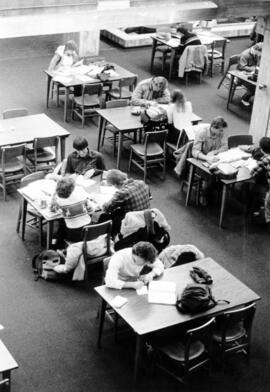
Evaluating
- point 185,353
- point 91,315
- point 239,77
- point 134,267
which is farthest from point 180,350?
point 239,77

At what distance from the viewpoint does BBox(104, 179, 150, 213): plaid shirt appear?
26.7 ft

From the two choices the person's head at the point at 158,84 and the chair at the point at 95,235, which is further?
the person's head at the point at 158,84

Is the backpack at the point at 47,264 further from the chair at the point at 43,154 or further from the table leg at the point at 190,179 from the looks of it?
the table leg at the point at 190,179

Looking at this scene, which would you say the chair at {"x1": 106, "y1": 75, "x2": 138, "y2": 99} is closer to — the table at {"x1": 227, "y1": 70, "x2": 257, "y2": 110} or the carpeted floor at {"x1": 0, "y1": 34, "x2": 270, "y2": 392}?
the carpeted floor at {"x1": 0, "y1": 34, "x2": 270, "y2": 392}

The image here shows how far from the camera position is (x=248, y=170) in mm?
9539

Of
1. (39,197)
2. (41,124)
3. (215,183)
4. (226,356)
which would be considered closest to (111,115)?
(41,124)

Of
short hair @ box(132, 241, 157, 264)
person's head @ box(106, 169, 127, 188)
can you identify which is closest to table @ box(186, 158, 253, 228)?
person's head @ box(106, 169, 127, 188)

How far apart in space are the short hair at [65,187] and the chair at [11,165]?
177 cm

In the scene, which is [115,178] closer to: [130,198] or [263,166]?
[130,198]

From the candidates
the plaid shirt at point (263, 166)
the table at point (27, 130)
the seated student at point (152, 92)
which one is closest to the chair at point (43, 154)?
the table at point (27, 130)

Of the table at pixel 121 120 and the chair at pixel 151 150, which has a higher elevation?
A: the table at pixel 121 120

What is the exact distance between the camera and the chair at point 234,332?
21.0 feet

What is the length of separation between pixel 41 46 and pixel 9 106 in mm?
3585

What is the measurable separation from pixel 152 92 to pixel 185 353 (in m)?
5.85
